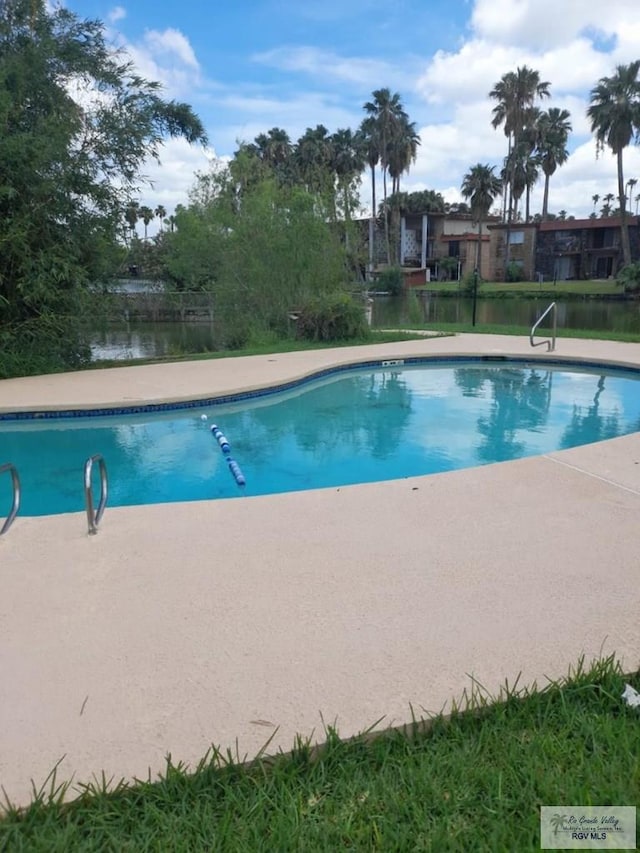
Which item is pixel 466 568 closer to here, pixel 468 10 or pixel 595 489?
pixel 595 489

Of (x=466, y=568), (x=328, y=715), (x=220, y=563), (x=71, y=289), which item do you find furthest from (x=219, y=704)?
(x=71, y=289)

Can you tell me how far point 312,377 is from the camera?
9094 mm

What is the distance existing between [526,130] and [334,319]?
3230 cm

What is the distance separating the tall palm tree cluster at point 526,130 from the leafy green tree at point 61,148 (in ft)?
110

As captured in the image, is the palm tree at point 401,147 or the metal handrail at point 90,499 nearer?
the metal handrail at point 90,499

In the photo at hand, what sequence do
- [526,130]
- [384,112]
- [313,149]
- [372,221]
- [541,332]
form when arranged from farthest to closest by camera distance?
1. [372,221]
2. [526,130]
3. [384,112]
4. [313,149]
5. [541,332]

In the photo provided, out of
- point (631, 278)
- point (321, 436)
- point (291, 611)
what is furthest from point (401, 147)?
point (291, 611)

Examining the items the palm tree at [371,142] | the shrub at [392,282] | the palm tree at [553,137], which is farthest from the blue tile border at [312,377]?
the palm tree at [553,137]

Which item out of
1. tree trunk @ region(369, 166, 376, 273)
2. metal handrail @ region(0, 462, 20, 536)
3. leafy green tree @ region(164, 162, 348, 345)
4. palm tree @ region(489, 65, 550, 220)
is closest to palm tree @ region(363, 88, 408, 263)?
tree trunk @ region(369, 166, 376, 273)

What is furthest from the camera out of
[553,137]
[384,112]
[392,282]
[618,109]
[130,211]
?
[553,137]

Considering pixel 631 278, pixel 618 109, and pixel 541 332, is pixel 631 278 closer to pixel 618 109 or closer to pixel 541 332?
pixel 618 109

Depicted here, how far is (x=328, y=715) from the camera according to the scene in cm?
177

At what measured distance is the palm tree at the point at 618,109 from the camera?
2856 centimetres

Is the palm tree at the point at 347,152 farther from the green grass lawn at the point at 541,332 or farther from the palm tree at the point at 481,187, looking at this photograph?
the green grass lawn at the point at 541,332
